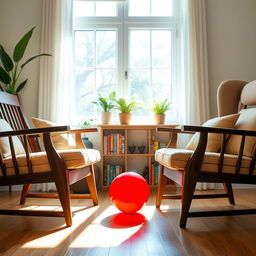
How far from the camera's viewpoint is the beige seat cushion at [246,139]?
182 centimetres

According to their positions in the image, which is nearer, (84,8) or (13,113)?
(13,113)

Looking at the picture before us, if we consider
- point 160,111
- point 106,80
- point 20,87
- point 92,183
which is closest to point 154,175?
point 160,111

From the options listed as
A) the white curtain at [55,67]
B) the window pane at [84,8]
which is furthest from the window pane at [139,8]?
the white curtain at [55,67]

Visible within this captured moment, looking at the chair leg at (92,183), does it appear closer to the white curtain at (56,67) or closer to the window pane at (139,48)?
the white curtain at (56,67)

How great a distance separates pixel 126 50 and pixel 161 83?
579mm

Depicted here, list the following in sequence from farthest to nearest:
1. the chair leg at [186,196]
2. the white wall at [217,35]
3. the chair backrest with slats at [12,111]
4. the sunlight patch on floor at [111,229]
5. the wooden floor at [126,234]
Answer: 1. the white wall at [217,35]
2. the chair backrest with slats at [12,111]
3. the chair leg at [186,196]
4. the sunlight patch on floor at [111,229]
5. the wooden floor at [126,234]

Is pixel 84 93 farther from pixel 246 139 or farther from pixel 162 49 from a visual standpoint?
pixel 246 139

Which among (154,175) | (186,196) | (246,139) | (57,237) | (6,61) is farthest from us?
(154,175)

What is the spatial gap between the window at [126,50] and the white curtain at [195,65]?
0.23m

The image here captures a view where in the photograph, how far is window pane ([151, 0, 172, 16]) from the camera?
3496 millimetres

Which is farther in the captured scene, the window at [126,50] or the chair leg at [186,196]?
the window at [126,50]

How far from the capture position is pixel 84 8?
11.4 ft

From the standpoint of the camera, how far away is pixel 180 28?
3375 mm

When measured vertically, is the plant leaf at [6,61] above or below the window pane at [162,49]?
below
